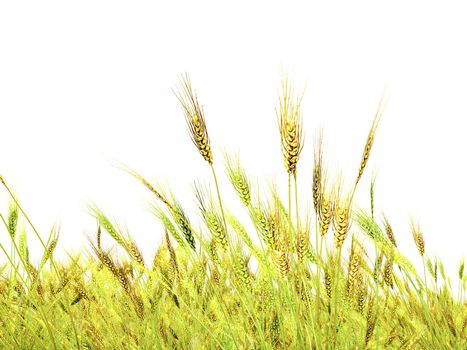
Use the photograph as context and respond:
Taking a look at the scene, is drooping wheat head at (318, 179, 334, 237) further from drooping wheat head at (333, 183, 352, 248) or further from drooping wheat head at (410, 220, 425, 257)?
drooping wheat head at (410, 220, 425, 257)

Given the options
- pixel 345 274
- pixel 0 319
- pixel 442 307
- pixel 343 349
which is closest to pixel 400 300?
pixel 442 307

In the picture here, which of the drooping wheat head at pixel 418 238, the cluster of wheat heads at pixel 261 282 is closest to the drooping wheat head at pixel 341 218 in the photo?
the cluster of wheat heads at pixel 261 282

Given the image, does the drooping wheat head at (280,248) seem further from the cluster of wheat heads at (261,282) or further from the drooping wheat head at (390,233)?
the drooping wheat head at (390,233)

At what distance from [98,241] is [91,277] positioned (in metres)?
0.72

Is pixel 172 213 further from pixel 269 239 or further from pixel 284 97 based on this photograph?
pixel 284 97

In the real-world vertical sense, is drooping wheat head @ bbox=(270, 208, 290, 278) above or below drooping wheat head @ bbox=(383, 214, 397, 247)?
below

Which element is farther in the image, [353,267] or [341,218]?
[353,267]

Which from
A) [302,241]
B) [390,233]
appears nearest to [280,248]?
[302,241]

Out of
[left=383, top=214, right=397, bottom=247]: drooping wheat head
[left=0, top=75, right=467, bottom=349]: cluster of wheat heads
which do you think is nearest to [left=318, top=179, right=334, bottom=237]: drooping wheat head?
[left=0, top=75, right=467, bottom=349]: cluster of wheat heads

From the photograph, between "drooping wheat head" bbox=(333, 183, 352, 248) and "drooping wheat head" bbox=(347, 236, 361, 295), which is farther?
"drooping wheat head" bbox=(347, 236, 361, 295)

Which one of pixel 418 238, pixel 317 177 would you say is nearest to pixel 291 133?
pixel 317 177

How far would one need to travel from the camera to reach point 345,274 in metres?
1.82

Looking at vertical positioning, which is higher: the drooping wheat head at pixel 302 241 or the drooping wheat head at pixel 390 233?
the drooping wheat head at pixel 390 233

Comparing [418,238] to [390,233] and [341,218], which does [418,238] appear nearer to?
[390,233]
